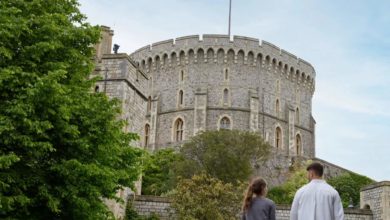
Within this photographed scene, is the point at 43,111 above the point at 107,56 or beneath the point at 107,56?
beneath

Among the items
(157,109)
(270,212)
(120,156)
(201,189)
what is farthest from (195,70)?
(270,212)

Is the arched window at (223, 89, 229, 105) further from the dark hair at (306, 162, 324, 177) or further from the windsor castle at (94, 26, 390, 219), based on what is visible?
the dark hair at (306, 162, 324, 177)

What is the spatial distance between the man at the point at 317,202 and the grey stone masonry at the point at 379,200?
2080cm

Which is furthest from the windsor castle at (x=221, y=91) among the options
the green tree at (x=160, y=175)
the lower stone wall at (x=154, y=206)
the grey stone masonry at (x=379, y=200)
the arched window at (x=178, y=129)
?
the lower stone wall at (x=154, y=206)

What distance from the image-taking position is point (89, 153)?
14.9 m

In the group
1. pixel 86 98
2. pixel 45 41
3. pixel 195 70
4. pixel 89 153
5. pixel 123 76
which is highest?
pixel 195 70

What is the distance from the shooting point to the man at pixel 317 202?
7.44m

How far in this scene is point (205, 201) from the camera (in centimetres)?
2472

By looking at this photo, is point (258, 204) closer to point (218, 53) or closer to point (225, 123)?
point (225, 123)

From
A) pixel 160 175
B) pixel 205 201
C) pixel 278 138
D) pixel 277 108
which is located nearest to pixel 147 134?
pixel 278 138

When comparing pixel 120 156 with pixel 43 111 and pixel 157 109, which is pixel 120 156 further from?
pixel 157 109

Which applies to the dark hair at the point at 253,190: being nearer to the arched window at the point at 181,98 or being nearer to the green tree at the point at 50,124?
the green tree at the point at 50,124

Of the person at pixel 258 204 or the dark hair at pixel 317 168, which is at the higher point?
the dark hair at pixel 317 168

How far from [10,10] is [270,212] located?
8821mm
